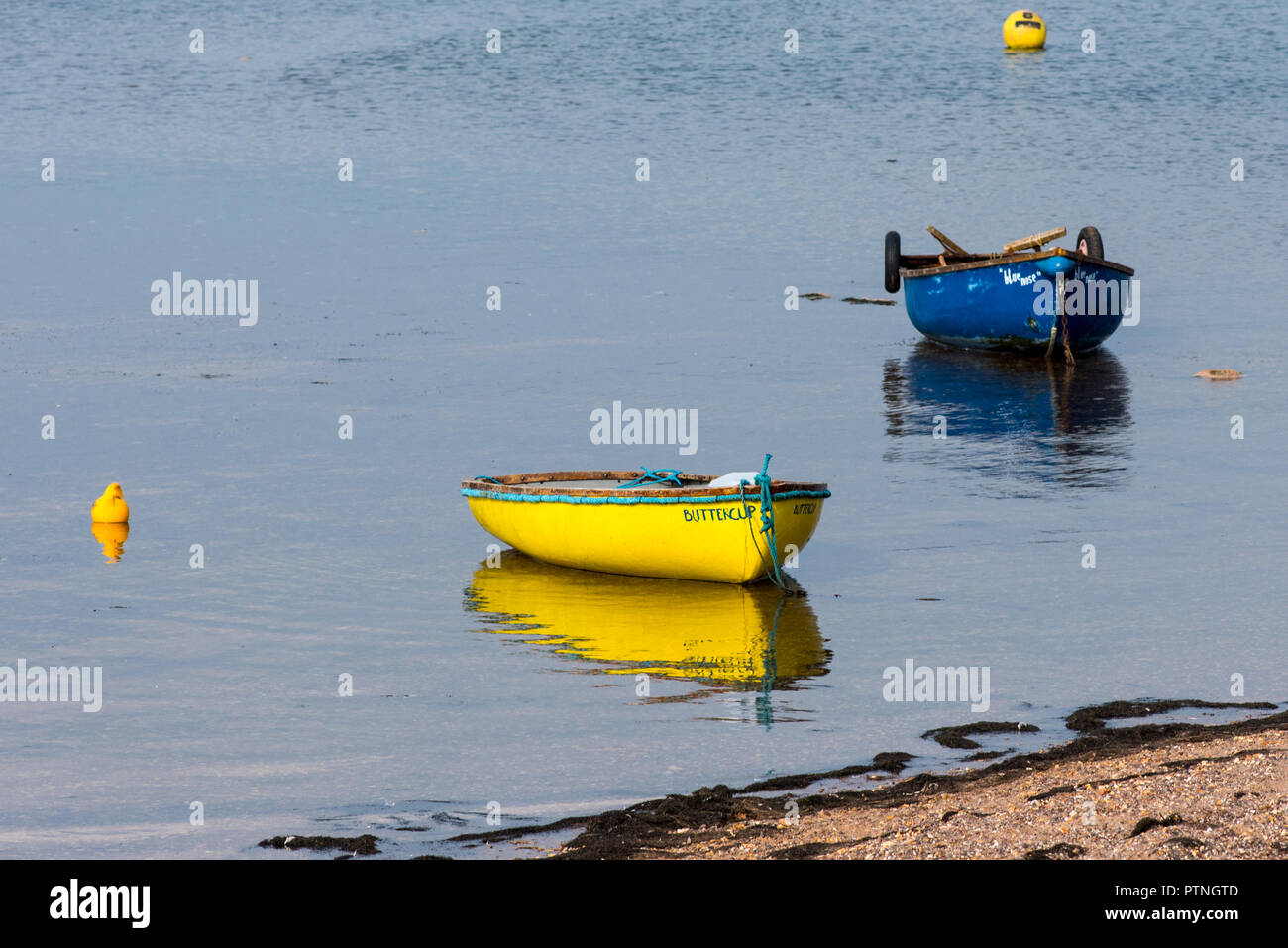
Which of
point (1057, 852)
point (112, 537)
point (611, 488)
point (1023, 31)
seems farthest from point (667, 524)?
point (1023, 31)

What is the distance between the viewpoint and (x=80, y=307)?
34156 millimetres

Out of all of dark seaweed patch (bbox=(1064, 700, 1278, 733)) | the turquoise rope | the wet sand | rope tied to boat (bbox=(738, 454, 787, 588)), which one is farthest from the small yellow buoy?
dark seaweed patch (bbox=(1064, 700, 1278, 733))

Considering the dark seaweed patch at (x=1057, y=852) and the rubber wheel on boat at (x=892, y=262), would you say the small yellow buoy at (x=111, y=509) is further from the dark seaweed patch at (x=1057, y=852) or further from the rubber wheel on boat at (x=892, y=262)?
the rubber wheel on boat at (x=892, y=262)

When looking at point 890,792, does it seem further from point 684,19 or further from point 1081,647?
point 684,19

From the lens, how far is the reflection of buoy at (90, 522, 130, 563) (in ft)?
62.7

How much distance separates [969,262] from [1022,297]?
3.65ft

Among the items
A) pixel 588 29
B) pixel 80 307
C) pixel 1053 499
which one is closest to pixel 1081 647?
pixel 1053 499

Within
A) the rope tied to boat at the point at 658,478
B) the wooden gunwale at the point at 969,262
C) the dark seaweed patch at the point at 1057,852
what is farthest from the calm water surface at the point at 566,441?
the dark seaweed patch at the point at 1057,852

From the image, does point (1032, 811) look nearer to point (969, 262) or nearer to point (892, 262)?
point (969, 262)

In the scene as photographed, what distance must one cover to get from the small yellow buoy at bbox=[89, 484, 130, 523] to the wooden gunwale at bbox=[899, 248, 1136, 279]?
14.6 meters

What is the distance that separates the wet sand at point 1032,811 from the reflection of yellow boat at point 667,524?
14.7ft

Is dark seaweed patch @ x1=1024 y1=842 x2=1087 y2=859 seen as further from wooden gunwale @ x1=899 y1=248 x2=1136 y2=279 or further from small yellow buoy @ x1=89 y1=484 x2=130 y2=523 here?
wooden gunwale @ x1=899 y1=248 x2=1136 y2=279

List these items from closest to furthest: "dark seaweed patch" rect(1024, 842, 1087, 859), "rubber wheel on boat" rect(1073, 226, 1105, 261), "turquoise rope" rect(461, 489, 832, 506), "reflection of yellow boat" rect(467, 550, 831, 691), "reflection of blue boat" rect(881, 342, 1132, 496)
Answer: "dark seaweed patch" rect(1024, 842, 1087, 859), "reflection of yellow boat" rect(467, 550, 831, 691), "turquoise rope" rect(461, 489, 832, 506), "reflection of blue boat" rect(881, 342, 1132, 496), "rubber wheel on boat" rect(1073, 226, 1105, 261)

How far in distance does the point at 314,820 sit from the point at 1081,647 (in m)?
6.68
